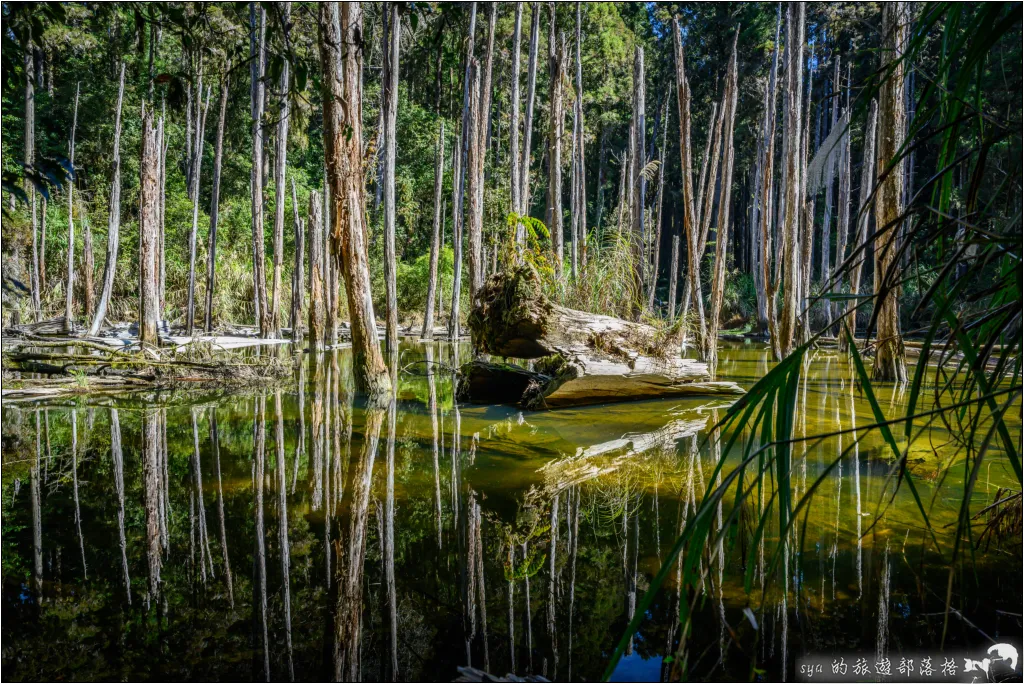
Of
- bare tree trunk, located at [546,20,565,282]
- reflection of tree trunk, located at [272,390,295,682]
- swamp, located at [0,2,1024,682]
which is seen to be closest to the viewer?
swamp, located at [0,2,1024,682]

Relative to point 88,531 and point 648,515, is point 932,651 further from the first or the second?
point 88,531

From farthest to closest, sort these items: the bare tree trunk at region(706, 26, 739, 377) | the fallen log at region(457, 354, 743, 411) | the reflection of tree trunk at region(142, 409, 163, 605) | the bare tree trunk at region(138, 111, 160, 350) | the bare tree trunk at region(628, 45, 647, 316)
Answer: the bare tree trunk at region(628, 45, 647, 316) → the bare tree trunk at region(138, 111, 160, 350) → the bare tree trunk at region(706, 26, 739, 377) → the fallen log at region(457, 354, 743, 411) → the reflection of tree trunk at region(142, 409, 163, 605)

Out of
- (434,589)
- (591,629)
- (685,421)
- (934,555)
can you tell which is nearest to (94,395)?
(685,421)

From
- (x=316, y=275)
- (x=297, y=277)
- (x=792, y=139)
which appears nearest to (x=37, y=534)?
(x=792, y=139)

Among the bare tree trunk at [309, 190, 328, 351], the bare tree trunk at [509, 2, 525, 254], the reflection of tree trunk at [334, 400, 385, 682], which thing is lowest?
the reflection of tree trunk at [334, 400, 385, 682]

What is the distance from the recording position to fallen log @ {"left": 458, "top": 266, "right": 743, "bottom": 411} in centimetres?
785

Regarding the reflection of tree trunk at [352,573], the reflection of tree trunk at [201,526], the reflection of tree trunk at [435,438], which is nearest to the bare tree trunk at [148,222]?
the reflection of tree trunk at [435,438]

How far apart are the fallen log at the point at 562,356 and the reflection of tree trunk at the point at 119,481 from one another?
3.65 m

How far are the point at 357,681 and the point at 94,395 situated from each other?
7.74 meters

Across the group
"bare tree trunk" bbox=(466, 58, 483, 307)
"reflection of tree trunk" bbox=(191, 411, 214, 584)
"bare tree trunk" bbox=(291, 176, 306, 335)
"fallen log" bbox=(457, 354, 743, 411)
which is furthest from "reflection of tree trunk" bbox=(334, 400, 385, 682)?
"bare tree trunk" bbox=(291, 176, 306, 335)

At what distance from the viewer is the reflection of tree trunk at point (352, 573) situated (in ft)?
7.17

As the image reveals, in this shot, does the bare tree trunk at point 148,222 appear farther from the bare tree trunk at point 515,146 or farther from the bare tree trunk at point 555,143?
the bare tree trunk at point 555,143

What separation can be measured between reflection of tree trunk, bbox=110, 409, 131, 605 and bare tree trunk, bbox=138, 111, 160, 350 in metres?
6.21

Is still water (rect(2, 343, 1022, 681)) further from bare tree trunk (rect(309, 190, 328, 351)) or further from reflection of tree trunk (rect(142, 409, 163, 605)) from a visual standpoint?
bare tree trunk (rect(309, 190, 328, 351))
